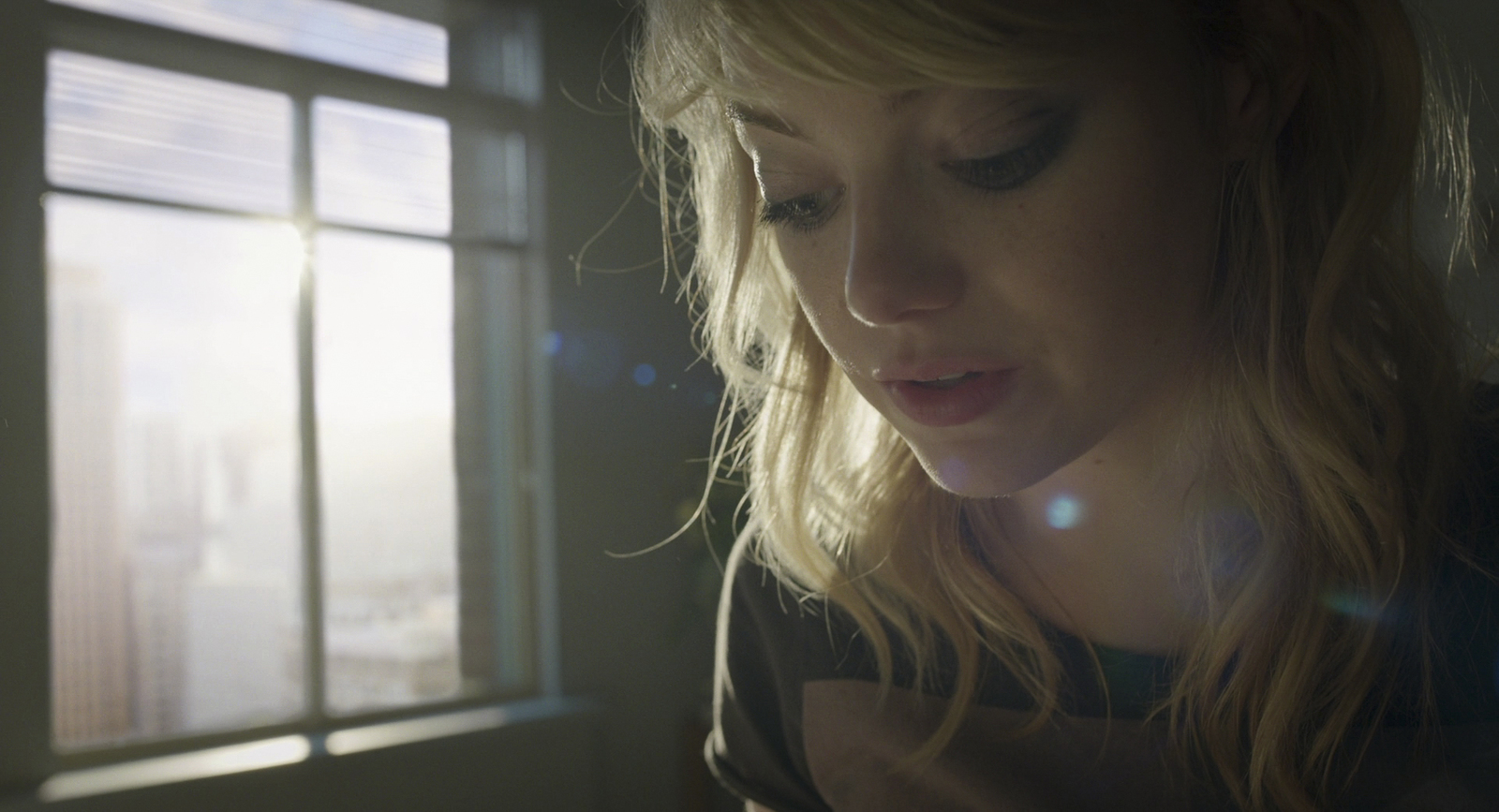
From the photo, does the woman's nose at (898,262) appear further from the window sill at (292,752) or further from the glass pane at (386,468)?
the glass pane at (386,468)

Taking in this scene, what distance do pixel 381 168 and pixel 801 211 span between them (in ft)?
11.6

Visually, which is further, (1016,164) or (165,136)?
(165,136)

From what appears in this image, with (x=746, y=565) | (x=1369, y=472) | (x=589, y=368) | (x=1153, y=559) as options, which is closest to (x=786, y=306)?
(x=746, y=565)

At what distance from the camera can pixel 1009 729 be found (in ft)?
2.81

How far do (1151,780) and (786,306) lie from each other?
53 centimetres

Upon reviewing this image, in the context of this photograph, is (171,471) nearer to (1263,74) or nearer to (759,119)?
(759,119)

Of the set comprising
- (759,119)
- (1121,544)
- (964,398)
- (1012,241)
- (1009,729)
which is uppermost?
(759,119)

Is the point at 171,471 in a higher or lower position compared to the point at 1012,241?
lower

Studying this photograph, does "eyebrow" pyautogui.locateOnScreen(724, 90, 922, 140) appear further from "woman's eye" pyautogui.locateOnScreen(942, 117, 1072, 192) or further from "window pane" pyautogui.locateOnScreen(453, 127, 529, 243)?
"window pane" pyautogui.locateOnScreen(453, 127, 529, 243)

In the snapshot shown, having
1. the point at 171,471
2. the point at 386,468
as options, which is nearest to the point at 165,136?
the point at 171,471

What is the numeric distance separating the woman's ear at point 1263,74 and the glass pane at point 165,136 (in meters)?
3.53

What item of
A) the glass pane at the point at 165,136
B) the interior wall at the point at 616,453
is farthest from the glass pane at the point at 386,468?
the interior wall at the point at 616,453

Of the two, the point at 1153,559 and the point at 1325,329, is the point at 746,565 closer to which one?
the point at 1153,559

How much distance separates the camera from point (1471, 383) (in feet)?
2.73
